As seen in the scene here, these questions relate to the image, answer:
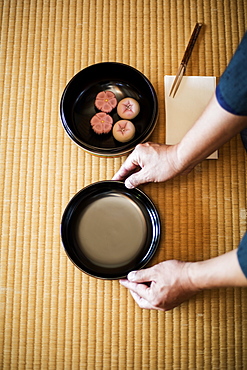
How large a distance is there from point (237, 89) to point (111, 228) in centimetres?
47

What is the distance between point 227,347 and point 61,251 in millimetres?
512

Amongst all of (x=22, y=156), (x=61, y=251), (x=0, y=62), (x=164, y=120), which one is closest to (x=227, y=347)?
(x=61, y=251)

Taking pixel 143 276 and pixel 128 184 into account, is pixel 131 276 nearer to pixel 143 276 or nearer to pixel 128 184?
pixel 143 276

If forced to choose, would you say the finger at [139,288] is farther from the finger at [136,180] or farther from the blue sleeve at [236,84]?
the blue sleeve at [236,84]

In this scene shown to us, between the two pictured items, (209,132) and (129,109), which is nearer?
(209,132)

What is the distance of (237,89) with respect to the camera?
569 millimetres

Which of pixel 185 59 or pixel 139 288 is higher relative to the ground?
pixel 185 59

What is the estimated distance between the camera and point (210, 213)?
87 centimetres

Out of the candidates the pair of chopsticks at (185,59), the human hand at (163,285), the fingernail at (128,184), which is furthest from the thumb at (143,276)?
the pair of chopsticks at (185,59)

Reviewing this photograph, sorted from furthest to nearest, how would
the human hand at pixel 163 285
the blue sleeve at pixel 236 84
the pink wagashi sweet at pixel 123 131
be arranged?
the pink wagashi sweet at pixel 123 131 < the human hand at pixel 163 285 < the blue sleeve at pixel 236 84

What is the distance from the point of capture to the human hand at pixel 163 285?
73 cm

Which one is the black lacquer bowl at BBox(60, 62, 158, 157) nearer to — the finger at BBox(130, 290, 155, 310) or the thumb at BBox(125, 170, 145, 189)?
the thumb at BBox(125, 170, 145, 189)

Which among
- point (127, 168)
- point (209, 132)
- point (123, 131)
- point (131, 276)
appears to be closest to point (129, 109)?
point (123, 131)

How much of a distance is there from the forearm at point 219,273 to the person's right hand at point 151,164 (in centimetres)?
24
